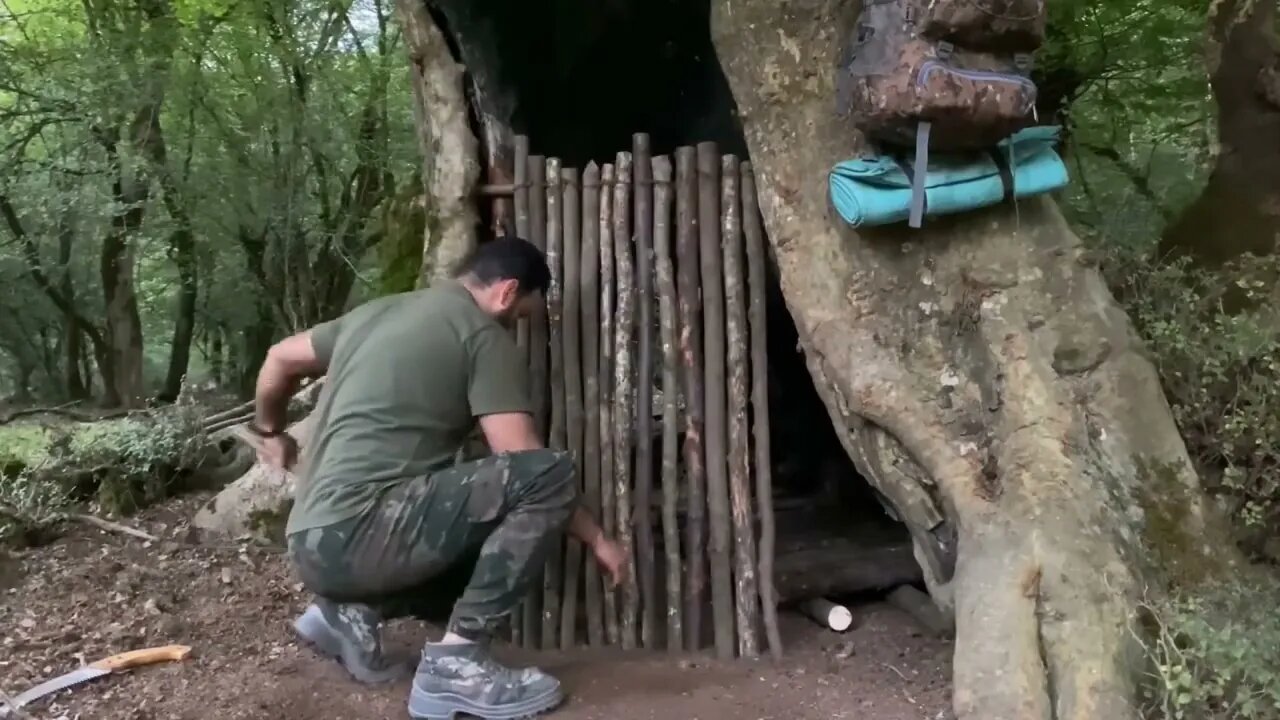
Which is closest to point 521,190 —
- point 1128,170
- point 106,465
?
point 106,465

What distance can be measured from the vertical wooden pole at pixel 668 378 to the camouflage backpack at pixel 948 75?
897 mm

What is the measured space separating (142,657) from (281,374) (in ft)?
3.58

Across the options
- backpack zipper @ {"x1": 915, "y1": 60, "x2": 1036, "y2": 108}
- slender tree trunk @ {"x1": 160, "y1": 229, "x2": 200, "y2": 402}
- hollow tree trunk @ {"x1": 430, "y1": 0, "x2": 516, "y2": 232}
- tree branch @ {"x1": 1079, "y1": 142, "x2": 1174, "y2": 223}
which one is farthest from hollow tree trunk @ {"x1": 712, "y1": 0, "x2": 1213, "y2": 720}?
slender tree trunk @ {"x1": 160, "y1": 229, "x2": 200, "y2": 402}

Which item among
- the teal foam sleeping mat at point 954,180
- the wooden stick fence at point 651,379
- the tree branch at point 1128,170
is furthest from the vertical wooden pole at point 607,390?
the tree branch at point 1128,170

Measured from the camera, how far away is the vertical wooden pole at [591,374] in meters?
4.02

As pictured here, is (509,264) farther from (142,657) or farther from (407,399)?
(142,657)

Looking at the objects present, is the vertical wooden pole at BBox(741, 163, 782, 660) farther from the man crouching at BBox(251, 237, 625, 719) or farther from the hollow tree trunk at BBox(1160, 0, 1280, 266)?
the hollow tree trunk at BBox(1160, 0, 1280, 266)

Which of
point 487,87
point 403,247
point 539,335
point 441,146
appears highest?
point 487,87

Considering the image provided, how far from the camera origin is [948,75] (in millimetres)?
3152

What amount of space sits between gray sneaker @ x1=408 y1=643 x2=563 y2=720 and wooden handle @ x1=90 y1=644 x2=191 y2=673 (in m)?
1.00

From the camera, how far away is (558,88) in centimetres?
591

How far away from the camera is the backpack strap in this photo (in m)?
3.22

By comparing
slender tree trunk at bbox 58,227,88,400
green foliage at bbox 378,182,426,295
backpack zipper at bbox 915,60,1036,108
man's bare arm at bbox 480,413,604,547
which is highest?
backpack zipper at bbox 915,60,1036,108

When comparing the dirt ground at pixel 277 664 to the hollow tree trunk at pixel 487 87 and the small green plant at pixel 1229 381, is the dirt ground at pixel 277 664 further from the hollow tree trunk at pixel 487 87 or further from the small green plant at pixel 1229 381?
the hollow tree trunk at pixel 487 87
